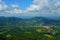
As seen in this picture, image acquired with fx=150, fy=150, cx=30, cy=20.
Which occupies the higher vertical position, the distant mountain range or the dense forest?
the distant mountain range

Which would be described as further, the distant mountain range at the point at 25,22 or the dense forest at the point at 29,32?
the distant mountain range at the point at 25,22

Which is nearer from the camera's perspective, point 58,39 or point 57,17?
point 58,39

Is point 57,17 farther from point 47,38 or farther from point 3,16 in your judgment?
point 47,38

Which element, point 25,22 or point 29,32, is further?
point 25,22

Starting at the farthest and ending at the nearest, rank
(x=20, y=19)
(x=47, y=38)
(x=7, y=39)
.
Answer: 1. (x=20, y=19)
2. (x=47, y=38)
3. (x=7, y=39)

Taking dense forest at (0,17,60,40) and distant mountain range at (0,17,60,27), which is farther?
distant mountain range at (0,17,60,27)

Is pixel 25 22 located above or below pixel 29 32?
above

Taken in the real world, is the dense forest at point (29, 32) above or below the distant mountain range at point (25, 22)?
below

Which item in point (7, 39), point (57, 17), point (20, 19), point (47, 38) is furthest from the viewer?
point (57, 17)

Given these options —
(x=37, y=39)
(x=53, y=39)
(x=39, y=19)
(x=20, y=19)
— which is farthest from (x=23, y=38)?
(x=39, y=19)

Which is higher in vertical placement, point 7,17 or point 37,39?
point 7,17
